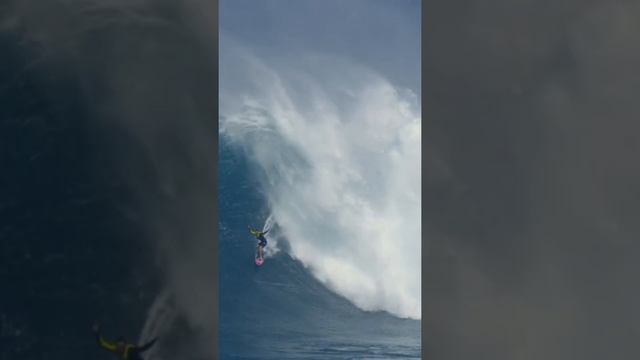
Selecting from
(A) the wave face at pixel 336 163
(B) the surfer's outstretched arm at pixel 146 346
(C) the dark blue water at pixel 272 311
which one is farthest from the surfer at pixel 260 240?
(B) the surfer's outstretched arm at pixel 146 346

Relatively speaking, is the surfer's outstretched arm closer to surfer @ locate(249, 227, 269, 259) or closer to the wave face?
surfer @ locate(249, 227, 269, 259)

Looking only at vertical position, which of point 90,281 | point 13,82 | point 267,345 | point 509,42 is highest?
point 509,42

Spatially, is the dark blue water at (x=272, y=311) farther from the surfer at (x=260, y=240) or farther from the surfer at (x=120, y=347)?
the surfer at (x=120, y=347)

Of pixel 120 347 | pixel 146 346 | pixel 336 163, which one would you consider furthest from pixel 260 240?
pixel 120 347

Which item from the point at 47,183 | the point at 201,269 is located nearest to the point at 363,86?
the point at 201,269

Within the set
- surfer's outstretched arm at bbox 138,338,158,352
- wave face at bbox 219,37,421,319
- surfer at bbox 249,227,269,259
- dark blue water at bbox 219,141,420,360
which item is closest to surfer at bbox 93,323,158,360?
surfer's outstretched arm at bbox 138,338,158,352

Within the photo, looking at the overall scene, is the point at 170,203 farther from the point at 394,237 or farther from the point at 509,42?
the point at 509,42
